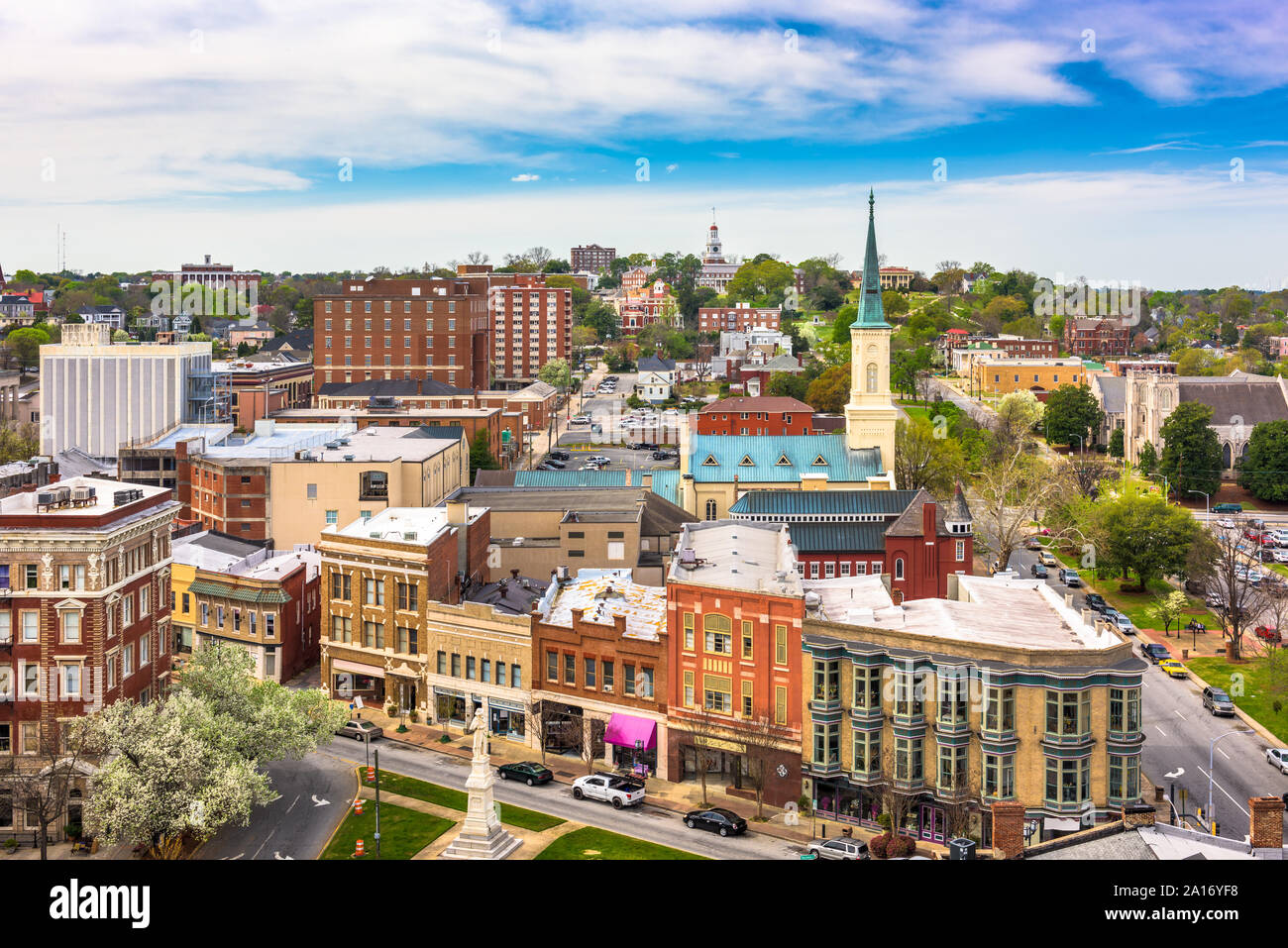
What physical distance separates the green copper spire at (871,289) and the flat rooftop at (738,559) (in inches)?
1176

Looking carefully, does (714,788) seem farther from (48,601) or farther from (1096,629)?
(48,601)

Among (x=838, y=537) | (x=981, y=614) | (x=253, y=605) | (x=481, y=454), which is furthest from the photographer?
(x=481, y=454)

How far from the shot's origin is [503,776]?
5116 cm

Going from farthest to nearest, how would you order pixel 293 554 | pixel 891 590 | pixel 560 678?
pixel 293 554
pixel 891 590
pixel 560 678

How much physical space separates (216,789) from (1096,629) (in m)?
31.2

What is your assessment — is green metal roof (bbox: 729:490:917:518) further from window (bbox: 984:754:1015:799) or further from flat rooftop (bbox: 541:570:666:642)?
window (bbox: 984:754:1015:799)

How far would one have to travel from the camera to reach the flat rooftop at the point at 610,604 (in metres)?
53.6

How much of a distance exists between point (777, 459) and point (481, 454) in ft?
124

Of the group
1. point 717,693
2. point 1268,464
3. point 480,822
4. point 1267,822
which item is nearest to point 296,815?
point 480,822

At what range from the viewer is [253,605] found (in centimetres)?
6322

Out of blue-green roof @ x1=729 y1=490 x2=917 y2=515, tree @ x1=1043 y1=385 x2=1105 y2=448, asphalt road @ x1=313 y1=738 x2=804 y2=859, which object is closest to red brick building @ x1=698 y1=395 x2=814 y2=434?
tree @ x1=1043 y1=385 x2=1105 y2=448

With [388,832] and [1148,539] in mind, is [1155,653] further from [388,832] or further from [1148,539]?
[388,832]
